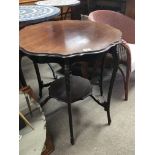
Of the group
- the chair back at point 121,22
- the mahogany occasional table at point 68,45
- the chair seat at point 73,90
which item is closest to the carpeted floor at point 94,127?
the mahogany occasional table at point 68,45

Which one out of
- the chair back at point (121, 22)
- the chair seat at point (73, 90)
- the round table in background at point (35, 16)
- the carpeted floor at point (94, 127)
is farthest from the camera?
the chair back at point (121, 22)

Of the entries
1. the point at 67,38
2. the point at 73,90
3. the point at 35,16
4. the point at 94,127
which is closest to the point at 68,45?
the point at 67,38

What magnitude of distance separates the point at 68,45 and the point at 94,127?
0.77m

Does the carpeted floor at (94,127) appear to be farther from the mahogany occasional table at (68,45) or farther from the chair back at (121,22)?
the chair back at (121,22)

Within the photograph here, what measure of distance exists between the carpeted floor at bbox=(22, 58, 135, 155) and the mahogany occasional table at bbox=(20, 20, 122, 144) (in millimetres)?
92

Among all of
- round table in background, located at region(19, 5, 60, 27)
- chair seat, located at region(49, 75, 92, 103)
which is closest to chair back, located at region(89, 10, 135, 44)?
round table in background, located at region(19, 5, 60, 27)

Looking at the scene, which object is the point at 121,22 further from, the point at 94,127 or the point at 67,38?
the point at 94,127

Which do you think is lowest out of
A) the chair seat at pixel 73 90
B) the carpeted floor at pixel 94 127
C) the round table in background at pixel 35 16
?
the carpeted floor at pixel 94 127

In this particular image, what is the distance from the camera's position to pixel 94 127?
1.93m

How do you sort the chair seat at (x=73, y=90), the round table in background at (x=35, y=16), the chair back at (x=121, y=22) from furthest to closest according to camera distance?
the chair back at (x=121, y=22), the round table in background at (x=35, y=16), the chair seat at (x=73, y=90)

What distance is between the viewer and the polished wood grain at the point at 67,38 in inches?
58.2

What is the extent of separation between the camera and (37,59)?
60.8 inches
